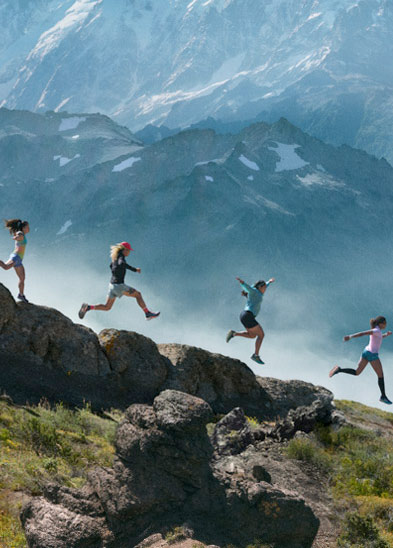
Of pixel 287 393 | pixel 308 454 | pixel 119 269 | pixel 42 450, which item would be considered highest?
pixel 119 269

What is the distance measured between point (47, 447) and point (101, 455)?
991 mm

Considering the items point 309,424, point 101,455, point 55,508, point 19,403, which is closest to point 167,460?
point 55,508

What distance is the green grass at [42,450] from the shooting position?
7438mm

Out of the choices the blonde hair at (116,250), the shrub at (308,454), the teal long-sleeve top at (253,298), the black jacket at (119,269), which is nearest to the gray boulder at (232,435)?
the shrub at (308,454)

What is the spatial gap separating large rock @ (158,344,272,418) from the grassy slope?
3.67 metres

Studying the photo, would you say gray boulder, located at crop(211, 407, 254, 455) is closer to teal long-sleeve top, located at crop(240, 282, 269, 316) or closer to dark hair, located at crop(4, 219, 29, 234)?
teal long-sleeve top, located at crop(240, 282, 269, 316)

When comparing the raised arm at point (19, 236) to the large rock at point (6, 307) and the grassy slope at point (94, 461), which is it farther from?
the grassy slope at point (94, 461)

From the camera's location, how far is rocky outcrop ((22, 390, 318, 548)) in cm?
666

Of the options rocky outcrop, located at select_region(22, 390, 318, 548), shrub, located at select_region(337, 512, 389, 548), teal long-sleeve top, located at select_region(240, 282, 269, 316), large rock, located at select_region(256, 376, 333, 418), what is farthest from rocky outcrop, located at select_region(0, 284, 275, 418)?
shrub, located at select_region(337, 512, 389, 548)

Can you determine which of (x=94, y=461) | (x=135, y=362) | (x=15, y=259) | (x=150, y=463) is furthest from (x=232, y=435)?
(x=15, y=259)

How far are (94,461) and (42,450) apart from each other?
0.96 meters

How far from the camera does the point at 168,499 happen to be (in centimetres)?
710

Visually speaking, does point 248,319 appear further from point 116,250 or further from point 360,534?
point 360,534

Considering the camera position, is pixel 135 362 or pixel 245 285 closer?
pixel 135 362
